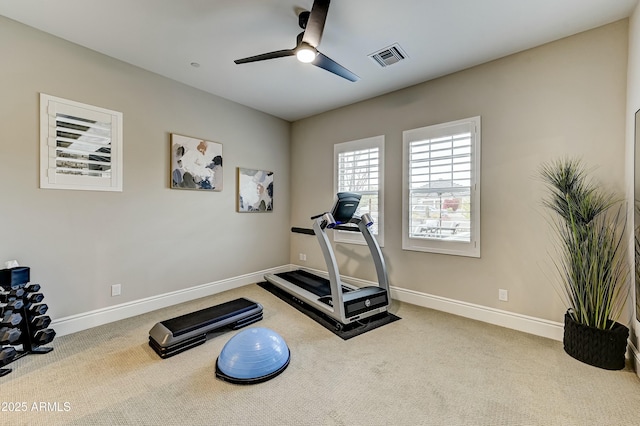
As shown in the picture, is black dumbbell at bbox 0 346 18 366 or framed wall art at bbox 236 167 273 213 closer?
black dumbbell at bbox 0 346 18 366

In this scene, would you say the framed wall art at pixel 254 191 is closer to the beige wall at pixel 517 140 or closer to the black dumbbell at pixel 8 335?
the beige wall at pixel 517 140

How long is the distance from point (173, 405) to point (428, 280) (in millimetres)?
2981

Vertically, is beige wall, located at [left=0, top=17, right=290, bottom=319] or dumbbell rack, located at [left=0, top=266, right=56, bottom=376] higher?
beige wall, located at [left=0, top=17, right=290, bottom=319]

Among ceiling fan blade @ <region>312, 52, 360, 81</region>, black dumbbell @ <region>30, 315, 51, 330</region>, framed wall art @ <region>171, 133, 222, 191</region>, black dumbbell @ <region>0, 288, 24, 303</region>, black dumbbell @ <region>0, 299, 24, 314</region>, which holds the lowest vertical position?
black dumbbell @ <region>30, 315, 51, 330</region>

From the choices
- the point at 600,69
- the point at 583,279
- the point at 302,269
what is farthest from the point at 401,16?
the point at 302,269

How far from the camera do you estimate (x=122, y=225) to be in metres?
3.17

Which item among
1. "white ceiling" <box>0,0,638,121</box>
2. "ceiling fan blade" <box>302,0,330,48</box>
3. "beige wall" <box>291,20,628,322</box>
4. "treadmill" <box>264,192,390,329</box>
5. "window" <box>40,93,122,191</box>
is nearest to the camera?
"ceiling fan blade" <box>302,0,330,48</box>

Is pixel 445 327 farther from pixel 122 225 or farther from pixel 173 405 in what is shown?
pixel 122 225

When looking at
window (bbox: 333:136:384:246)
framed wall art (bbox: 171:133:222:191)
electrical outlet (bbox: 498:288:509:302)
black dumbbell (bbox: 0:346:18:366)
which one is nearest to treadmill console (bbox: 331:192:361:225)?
window (bbox: 333:136:384:246)

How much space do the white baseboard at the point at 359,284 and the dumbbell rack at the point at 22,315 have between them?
0.35 metres

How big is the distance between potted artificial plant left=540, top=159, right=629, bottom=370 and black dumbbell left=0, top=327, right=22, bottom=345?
4.57 meters

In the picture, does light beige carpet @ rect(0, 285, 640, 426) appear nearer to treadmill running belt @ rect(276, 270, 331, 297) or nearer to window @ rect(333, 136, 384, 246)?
treadmill running belt @ rect(276, 270, 331, 297)

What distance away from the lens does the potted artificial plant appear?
220 centimetres

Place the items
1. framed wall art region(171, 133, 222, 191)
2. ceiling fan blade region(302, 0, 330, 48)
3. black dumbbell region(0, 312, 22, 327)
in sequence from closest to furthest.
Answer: ceiling fan blade region(302, 0, 330, 48) < black dumbbell region(0, 312, 22, 327) < framed wall art region(171, 133, 222, 191)
